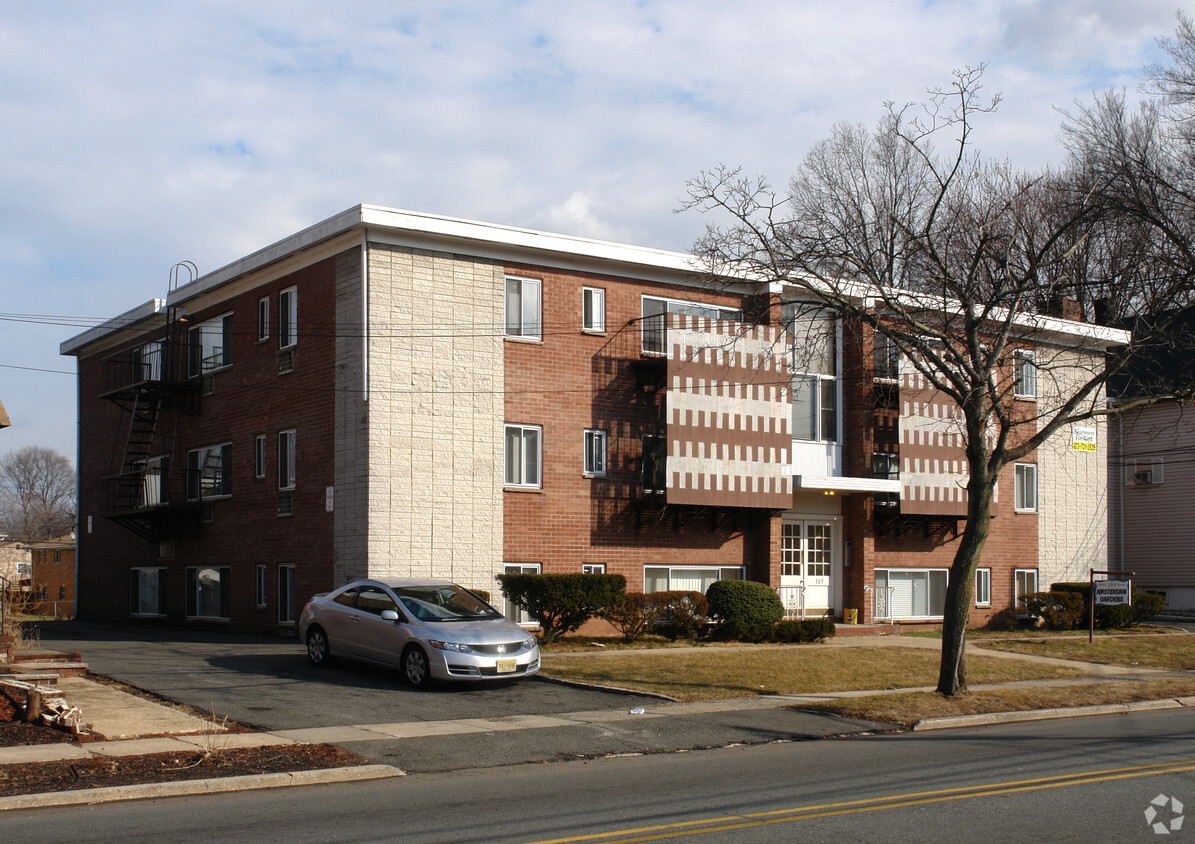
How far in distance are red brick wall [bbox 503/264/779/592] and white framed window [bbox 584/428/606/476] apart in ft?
0.55

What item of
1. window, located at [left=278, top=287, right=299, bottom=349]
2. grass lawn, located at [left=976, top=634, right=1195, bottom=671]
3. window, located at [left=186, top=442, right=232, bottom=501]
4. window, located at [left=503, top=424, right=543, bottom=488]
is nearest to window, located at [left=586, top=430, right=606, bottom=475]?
window, located at [left=503, top=424, right=543, bottom=488]

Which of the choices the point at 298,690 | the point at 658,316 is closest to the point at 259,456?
the point at 658,316

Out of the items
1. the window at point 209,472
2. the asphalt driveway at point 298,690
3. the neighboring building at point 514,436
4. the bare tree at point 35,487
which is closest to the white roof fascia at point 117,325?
the neighboring building at point 514,436

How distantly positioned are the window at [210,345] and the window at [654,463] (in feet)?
33.4

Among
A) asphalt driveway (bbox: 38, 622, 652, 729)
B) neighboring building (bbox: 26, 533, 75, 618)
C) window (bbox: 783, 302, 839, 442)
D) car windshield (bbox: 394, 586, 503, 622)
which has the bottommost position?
neighboring building (bbox: 26, 533, 75, 618)

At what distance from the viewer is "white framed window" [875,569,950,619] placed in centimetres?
2812

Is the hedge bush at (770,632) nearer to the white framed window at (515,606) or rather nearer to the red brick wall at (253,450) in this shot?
the white framed window at (515,606)

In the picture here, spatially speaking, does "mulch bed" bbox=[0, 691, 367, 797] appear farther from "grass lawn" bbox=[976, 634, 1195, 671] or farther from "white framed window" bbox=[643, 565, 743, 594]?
"grass lawn" bbox=[976, 634, 1195, 671]

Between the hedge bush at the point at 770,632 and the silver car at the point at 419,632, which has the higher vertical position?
the silver car at the point at 419,632

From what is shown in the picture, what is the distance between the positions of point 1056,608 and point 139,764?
24.1 meters

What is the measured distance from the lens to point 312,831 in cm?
788

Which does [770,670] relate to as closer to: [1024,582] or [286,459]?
[286,459]

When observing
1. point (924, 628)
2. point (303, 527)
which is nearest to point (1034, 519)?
point (924, 628)

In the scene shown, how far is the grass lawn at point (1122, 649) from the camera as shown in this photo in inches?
846
